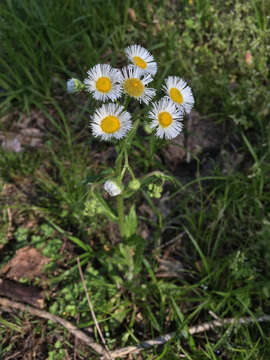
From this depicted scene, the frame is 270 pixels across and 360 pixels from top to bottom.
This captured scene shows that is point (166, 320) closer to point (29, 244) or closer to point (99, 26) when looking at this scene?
point (29, 244)

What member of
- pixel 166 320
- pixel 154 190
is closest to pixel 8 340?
pixel 166 320

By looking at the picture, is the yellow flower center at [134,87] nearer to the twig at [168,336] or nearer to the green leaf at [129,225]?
the green leaf at [129,225]

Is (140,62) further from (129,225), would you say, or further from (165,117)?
(129,225)

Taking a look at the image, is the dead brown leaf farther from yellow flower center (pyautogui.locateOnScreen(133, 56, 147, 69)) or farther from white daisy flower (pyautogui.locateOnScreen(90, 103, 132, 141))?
yellow flower center (pyautogui.locateOnScreen(133, 56, 147, 69))

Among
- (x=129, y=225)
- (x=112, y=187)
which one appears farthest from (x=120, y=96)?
(x=129, y=225)

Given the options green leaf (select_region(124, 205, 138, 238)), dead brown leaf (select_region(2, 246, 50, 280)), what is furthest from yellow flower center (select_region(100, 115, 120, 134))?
dead brown leaf (select_region(2, 246, 50, 280))

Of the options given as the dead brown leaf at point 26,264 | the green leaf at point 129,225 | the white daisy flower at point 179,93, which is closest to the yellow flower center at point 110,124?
the white daisy flower at point 179,93
